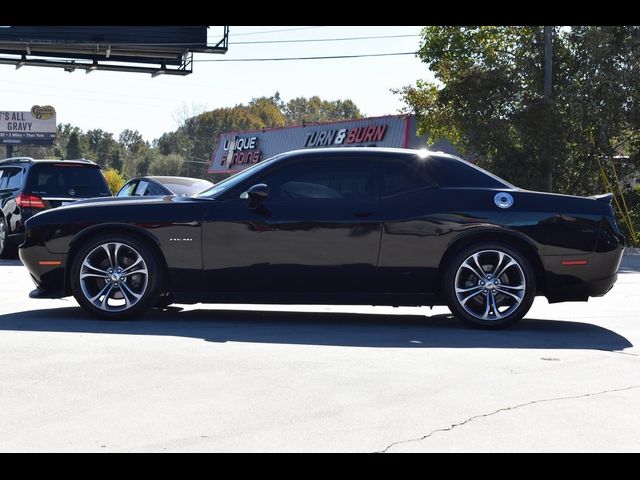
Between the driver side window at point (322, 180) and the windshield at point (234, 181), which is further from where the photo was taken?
the windshield at point (234, 181)

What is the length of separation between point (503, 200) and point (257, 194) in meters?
2.07

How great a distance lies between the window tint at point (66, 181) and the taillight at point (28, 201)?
0.39 feet

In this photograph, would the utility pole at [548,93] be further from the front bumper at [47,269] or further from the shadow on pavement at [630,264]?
the front bumper at [47,269]

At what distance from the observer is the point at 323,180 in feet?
26.3

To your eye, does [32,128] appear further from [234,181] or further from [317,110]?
[234,181]

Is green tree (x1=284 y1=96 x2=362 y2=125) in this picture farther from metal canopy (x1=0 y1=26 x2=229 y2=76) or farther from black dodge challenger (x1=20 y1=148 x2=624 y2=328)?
black dodge challenger (x1=20 y1=148 x2=624 y2=328)

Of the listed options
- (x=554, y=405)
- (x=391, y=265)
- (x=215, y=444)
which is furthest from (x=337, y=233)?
(x=215, y=444)

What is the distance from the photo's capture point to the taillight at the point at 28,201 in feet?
49.9

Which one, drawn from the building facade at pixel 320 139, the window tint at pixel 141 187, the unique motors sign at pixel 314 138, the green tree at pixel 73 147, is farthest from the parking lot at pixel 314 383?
the green tree at pixel 73 147

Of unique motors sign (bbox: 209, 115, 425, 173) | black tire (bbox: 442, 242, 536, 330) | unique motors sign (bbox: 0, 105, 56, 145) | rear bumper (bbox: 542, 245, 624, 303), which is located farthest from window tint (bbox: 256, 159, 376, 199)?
unique motors sign (bbox: 0, 105, 56, 145)

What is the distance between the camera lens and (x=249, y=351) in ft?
21.6

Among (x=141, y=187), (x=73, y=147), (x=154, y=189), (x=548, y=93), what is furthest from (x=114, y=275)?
(x=73, y=147)

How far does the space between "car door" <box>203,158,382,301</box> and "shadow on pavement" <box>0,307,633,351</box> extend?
387mm

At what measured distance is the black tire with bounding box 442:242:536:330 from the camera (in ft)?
25.5
